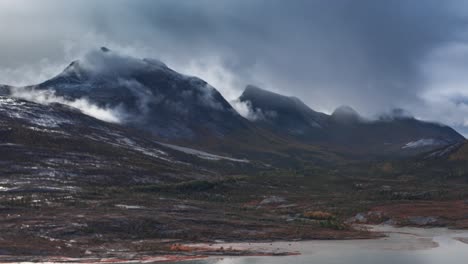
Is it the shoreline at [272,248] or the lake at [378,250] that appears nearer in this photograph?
the shoreline at [272,248]

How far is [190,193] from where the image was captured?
183000 mm

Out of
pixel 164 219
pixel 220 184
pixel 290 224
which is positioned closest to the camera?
pixel 164 219

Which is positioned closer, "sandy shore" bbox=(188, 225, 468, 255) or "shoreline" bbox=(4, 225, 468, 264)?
"shoreline" bbox=(4, 225, 468, 264)

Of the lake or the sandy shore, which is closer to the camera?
the lake

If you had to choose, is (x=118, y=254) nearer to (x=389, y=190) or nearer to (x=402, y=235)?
(x=402, y=235)

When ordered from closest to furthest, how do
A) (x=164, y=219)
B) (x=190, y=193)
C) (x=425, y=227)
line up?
(x=164, y=219) < (x=425, y=227) < (x=190, y=193)

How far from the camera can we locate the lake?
7994cm

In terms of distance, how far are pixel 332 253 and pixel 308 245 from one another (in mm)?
10151

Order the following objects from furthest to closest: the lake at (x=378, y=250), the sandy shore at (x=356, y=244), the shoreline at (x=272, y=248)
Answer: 1. the sandy shore at (x=356, y=244)
2. the lake at (x=378, y=250)
3. the shoreline at (x=272, y=248)

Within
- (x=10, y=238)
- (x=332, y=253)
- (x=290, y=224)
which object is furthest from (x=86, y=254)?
(x=290, y=224)

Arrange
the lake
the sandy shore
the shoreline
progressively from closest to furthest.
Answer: the shoreline → the lake → the sandy shore

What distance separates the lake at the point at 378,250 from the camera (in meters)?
79.9

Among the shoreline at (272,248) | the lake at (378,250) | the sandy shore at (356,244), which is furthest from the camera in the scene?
the sandy shore at (356,244)

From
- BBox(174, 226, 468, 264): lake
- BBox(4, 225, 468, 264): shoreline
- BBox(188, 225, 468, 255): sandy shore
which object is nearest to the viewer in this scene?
BBox(4, 225, 468, 264): shoreline
